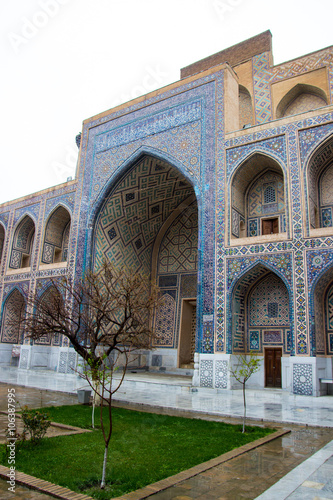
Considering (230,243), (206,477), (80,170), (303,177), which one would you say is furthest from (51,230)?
(206,477)

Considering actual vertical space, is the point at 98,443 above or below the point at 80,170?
below

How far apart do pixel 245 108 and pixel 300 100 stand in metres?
1.75

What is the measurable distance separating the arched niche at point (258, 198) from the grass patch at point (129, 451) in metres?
5.87

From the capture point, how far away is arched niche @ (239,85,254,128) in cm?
1328

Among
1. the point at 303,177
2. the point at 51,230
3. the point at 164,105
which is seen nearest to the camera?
the point at 303,177

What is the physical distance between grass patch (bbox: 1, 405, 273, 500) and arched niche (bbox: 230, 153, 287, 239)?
19.3ft

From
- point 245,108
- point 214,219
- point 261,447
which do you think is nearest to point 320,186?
point 214,219

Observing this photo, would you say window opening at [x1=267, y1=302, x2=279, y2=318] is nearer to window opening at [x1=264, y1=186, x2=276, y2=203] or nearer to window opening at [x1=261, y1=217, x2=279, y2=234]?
window opening at [x1=261, y1=217, x2=279, y2=234]

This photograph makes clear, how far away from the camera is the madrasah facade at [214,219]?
8984 mm

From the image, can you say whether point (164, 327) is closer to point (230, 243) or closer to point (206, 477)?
point (230, 243)

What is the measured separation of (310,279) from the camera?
8.45 meters

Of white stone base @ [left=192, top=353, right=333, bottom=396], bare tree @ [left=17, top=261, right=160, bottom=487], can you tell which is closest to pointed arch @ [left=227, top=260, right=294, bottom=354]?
white stone base @ [left=192, top=353, right=333, bottom=396]

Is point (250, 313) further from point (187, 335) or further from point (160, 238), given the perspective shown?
point (160, 238)

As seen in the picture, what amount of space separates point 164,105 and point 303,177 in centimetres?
511
